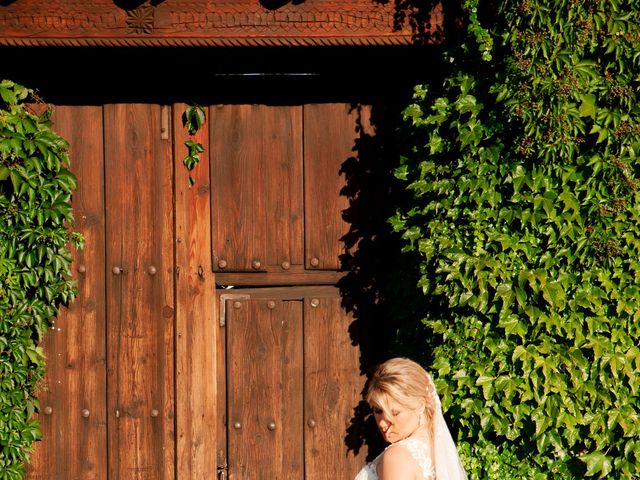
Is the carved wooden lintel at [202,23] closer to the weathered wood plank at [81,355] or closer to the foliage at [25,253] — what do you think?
the foliage at [25,253]

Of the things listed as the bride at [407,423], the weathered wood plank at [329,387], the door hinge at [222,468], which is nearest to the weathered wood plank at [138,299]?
the door hinge at [222,468]

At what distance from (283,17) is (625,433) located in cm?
239

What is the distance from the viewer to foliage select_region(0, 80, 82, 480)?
Result: 11.7 ft

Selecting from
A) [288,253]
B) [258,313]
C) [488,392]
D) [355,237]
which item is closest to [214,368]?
[258,313]

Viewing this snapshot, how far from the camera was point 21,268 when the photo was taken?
143 inches

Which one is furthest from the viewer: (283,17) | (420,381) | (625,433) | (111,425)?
(111,425)

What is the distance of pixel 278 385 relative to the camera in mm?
3891

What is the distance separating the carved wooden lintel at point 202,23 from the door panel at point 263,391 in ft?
4.29

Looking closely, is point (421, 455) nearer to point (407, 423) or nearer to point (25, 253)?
point (407, 423)

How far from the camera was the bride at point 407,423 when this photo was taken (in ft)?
8.52

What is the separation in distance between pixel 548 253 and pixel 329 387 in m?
1.30

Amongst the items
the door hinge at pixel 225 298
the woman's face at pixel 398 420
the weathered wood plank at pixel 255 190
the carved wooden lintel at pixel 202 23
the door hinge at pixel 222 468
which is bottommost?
the door hinge at pixel 222 468

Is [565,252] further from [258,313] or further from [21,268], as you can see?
[21,268]

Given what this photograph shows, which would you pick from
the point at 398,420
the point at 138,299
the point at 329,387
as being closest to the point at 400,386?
the point at 398,420
